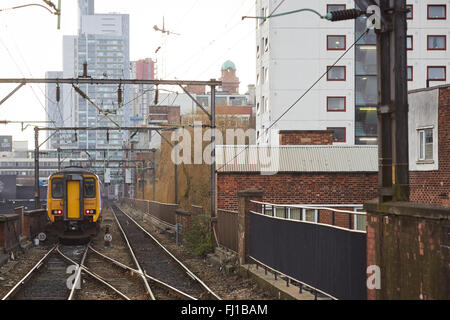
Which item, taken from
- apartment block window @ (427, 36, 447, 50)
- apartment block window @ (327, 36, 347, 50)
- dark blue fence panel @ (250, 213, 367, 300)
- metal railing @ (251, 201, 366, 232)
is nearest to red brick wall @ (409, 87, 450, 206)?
metal railing @ (251, 201, 366, 232)

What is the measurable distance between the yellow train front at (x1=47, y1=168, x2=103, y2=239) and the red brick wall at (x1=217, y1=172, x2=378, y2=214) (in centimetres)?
595

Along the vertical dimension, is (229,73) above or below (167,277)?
above

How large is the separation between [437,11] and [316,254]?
152ft

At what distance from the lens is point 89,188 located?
1067 inches

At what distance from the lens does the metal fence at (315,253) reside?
29.8ft

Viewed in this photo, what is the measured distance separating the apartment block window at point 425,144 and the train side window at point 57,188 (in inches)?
598

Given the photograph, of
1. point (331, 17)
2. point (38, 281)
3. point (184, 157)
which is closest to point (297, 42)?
point (184, 157)

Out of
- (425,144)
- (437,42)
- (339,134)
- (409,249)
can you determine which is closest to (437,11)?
(437,42)

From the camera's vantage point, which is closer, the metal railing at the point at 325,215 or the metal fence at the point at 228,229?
the metal railing at the point at 325,215

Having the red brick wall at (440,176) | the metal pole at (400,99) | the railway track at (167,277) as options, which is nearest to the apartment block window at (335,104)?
the red brick wall at (440,176)

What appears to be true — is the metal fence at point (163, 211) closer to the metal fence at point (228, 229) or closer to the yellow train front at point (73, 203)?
the yellow train front at point (73, 203)

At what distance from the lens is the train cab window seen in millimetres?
26969

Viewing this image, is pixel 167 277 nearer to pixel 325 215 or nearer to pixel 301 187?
pixel 325 215

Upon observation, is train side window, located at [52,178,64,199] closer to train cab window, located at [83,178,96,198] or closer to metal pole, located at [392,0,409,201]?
train cab window, located at [83,178,96,198]
